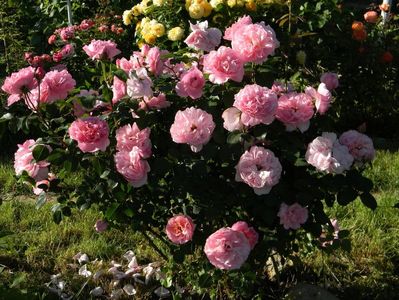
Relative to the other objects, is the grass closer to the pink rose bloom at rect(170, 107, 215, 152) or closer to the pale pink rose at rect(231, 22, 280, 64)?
the pink rose bloom at rect(170, 107, 215, 152)

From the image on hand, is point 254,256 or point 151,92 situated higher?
point 151,92

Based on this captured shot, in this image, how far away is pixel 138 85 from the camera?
2016 mm

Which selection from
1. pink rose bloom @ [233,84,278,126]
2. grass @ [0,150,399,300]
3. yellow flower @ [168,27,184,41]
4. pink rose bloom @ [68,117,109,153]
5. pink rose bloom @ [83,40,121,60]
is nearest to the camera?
pink rose bloom @ [233,84,278,126]

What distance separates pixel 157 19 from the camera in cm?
434

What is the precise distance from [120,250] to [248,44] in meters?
1.62

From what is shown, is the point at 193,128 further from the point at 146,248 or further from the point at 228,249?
the point at 146,248

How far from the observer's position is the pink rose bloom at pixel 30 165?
Answer: 220cm

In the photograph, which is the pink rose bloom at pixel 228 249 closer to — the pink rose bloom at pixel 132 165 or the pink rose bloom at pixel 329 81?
the pink rose bloom at pixel 132 165

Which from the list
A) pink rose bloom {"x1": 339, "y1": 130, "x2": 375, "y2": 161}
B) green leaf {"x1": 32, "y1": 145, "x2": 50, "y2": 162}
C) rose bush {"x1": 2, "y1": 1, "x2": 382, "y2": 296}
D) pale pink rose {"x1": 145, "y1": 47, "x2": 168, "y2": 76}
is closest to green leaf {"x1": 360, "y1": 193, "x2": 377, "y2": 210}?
rose bush {"x1": 2, "y1": 1, "x2": 382, "y2": 296}

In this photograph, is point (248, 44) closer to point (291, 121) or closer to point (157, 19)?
point (291, 121)

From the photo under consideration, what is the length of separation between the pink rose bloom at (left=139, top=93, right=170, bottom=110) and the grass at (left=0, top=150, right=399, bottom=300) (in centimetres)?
95

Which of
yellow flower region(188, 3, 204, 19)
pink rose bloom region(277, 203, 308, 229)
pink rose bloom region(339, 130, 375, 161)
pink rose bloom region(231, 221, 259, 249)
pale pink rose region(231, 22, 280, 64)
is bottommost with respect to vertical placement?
yellow flower region(188, 3, 204, 19)

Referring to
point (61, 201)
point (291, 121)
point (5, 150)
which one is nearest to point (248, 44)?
point (291, 121)

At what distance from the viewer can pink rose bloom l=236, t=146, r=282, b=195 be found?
6.30 feet
